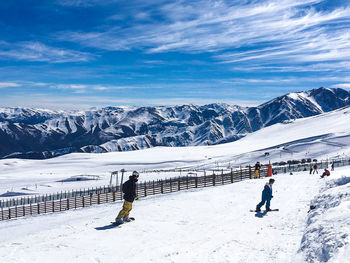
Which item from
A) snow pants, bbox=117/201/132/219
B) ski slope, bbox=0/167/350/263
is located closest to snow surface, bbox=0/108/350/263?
ski slope, bbox=0/167/350/263

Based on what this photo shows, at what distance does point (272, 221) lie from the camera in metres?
15.2

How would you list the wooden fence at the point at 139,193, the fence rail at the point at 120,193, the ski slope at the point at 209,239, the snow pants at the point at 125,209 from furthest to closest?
the fence rail at the point at 120,193 < the wooden fence at the point at 139,193 < the snow pants at the point at 125,209 < the ski slope at the point at 209,239

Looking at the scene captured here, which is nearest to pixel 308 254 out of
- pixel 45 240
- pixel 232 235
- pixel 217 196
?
pixel 232 235

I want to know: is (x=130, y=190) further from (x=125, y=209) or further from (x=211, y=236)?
(x=211, y=236)

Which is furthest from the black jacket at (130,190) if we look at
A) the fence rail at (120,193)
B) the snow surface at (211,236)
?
the fence rail at (120,193)

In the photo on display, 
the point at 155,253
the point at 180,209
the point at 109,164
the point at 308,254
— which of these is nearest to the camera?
the point at 308,254

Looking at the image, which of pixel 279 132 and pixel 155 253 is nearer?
pixel 155 253

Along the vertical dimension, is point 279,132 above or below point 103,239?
above

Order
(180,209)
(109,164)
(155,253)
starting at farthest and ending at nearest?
(109,164) → (180,209) → (155,253)

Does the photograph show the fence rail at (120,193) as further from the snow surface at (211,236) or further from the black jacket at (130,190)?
the black jacket at (130,190)

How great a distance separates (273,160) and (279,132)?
10907 cm

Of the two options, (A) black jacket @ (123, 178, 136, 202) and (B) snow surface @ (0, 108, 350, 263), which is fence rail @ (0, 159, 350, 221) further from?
(A) black jacket @ (123, 178, 136, 202)

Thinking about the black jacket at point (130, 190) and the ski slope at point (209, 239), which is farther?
the black jacket at point (130, 190)

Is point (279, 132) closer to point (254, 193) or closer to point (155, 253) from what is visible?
point (254, 193)
